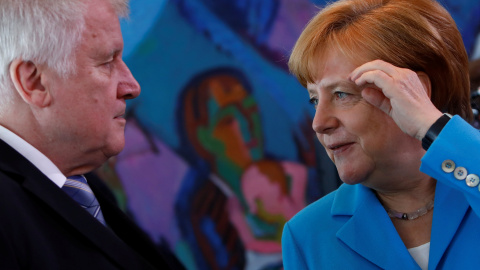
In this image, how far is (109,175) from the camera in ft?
11.6

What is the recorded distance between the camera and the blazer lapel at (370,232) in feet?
4.91

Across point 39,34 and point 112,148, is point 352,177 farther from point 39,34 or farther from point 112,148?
point 39,34

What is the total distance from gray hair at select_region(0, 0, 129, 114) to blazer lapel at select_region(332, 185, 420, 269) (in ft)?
2.83

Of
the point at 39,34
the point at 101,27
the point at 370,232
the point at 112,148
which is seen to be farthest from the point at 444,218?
the point at 39,34

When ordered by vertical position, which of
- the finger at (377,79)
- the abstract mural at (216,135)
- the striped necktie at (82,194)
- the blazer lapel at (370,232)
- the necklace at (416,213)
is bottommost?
the abstract mural at (216,135)

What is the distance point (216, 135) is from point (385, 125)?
7.40 feet

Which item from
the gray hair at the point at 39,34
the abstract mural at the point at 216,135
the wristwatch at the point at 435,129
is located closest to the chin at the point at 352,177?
the wristwatch at the point at 435,129

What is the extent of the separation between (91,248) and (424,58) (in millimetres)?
972

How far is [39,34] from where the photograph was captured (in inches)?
46.6

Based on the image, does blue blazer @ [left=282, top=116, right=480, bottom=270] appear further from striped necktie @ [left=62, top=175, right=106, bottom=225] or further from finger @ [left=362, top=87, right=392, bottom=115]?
striped necktie @ [left=62, top=175, right=106, bottom=225]

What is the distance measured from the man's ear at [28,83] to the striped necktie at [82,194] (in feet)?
0.62

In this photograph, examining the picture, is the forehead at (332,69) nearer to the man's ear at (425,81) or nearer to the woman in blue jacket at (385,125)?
the woman in blue jacket at (385,125)

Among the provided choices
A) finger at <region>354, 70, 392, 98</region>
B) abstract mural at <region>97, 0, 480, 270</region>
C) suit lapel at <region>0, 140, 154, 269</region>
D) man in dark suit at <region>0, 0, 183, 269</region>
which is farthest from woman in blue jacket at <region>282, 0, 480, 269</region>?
abstract mural at <region>97, 0, 480, 270</region>

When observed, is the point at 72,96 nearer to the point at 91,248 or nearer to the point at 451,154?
the point at 91,248
